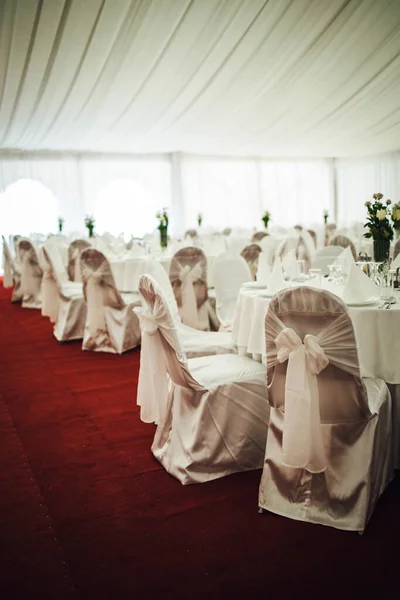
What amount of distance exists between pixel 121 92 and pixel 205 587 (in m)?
9.95

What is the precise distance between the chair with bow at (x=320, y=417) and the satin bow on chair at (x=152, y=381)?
712 mm

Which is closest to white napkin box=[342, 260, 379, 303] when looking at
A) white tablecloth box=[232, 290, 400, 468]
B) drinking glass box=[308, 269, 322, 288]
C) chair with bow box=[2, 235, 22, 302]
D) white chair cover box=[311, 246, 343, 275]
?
white tablecloth box=[232, 290, 400, 468]

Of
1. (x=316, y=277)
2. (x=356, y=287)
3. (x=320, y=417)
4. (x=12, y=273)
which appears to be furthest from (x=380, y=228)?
(x=12, y=273)

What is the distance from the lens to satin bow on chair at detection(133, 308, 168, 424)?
2.94 m

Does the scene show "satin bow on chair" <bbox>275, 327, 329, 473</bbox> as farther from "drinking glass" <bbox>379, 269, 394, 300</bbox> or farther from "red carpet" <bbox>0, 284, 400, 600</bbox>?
"drinking glass" <bbox>379, 269, 394, 300</bbox>

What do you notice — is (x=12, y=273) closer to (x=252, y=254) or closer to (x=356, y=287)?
(x=252, y=254)

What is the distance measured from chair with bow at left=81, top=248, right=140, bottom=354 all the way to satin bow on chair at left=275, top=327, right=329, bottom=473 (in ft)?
10.7

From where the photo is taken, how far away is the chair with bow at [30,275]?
8.35 m

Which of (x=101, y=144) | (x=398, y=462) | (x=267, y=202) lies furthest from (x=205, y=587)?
(x=267, y=202)

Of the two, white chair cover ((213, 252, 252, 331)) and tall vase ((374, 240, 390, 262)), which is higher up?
tall vase ((374, 240, 390, 262))

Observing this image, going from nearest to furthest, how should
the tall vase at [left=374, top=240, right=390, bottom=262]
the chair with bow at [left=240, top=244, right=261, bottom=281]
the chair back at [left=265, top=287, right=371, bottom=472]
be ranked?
the chair back at [left=265, top=287, right=371, bottom=472], the tall vase at [left=374, top=240, right=390, bottom=262], the chair with bow at [left=240, top=244, right=261, bottom=281]

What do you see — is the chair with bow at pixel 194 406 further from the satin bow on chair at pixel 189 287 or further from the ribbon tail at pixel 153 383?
the satin bow on chair at pixel 189 287

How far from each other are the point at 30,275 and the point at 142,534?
6652 mm

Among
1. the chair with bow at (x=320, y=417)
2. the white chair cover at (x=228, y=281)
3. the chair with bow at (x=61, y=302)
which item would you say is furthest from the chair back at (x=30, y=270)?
the chair with bow at (x=320, y=417)
